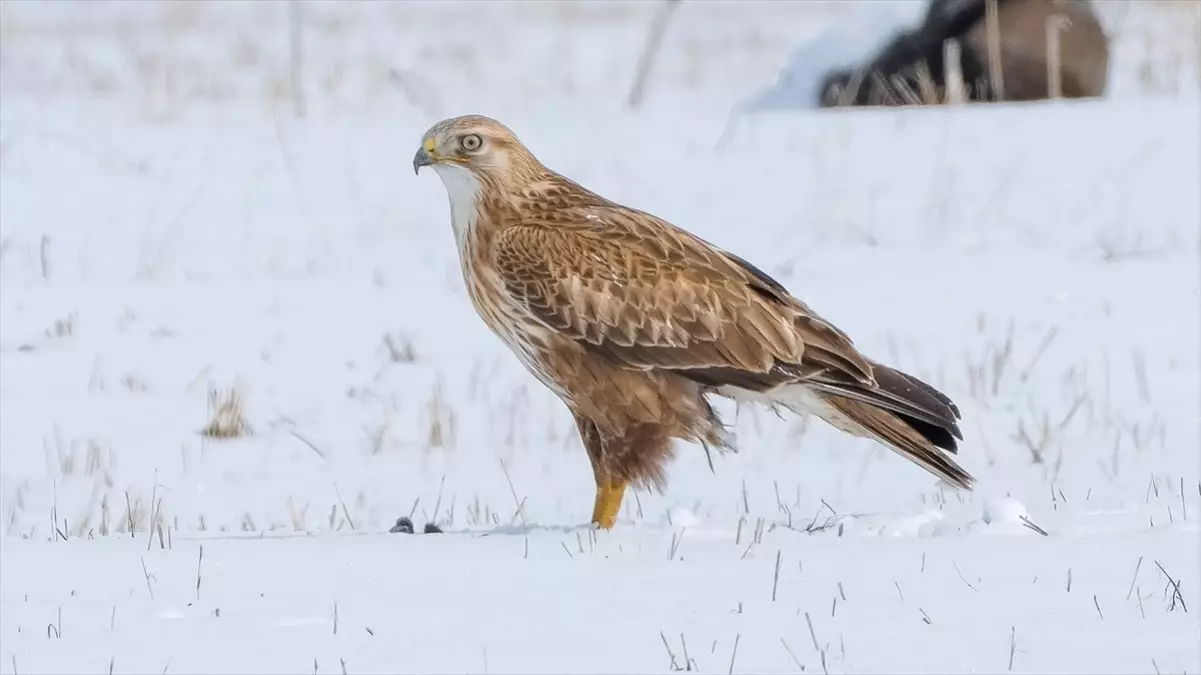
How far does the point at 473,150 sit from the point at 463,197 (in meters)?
0.16

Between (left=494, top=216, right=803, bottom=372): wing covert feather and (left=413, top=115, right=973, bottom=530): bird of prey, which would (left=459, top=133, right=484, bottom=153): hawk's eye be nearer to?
(left=413, top=115, right=973, bottom=530): bird of prey

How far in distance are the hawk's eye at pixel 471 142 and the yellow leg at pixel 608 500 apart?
3.76ft

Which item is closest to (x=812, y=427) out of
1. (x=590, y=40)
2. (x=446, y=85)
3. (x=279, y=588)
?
(x=279, y=588)

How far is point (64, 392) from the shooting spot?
30.9 ft

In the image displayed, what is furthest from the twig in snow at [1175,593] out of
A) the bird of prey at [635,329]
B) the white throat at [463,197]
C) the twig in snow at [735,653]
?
the white throat at [463,197]

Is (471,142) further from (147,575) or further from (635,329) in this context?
(147,575)

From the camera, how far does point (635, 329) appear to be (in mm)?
6340

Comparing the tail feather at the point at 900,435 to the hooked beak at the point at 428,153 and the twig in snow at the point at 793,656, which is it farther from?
the twig in snow at the point at 793,656

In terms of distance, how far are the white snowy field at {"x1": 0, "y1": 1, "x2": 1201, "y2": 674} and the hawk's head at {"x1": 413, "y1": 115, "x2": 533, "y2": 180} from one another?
1.18 metres

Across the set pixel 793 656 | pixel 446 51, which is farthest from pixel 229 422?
pixel 446 51

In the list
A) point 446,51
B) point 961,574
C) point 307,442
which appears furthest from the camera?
point 446,51

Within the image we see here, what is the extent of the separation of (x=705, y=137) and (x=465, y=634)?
33.6 ft

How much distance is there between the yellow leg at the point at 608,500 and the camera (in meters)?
6.44

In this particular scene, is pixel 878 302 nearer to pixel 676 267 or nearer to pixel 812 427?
pixel 812 427
